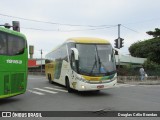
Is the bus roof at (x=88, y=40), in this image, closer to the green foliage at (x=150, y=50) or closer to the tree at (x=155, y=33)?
the green foliage at (x=150, y=50)

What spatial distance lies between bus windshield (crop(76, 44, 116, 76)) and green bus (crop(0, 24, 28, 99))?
3116mm

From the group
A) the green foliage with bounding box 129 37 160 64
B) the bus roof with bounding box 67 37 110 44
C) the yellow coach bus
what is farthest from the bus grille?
the green foliage with bounding box 129 37 160 64

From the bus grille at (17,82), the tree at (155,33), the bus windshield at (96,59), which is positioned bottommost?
the bus grille at (17,82)

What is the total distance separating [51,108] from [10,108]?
1.75 m

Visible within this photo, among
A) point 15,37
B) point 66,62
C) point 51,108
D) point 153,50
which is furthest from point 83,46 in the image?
point 153,50

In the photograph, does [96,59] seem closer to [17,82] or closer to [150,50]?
[17,82]

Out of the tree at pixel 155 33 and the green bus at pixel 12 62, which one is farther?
the tree at pixel 155 33

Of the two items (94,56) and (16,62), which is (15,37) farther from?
(94,56)

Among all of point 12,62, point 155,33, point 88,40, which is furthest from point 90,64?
point 155,33

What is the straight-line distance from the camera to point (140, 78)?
3180 cm

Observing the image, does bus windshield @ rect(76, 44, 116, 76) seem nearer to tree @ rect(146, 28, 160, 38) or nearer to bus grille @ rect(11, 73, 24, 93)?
bus grille @ rect(11, 73, 24, 93)

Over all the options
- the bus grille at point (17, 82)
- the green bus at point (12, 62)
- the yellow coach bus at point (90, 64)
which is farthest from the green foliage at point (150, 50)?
the bus grille at point (17, 82)

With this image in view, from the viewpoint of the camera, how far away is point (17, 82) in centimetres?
1396

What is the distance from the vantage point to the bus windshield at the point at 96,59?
15.6 meters
